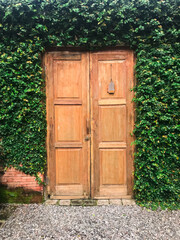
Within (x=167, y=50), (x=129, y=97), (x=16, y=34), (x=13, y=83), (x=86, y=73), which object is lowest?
(x=129, y=97)

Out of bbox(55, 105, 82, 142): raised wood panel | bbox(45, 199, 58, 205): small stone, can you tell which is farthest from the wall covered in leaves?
bbox(45, 199, 58, 205): small stone

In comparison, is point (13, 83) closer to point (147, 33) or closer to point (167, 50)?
point (147, 33)

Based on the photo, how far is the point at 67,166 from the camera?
331 centimetres

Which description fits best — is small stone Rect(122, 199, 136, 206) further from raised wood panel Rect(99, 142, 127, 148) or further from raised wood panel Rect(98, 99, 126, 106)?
raised wood panel Rect(98, 99, 126, 106)

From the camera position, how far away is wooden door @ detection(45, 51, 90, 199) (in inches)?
128

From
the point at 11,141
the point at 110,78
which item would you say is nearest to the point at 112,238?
the point at 11,141

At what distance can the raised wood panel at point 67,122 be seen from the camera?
10.8ft

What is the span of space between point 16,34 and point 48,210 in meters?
3.23

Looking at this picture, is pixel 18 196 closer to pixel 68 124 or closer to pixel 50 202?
pixel 50 202

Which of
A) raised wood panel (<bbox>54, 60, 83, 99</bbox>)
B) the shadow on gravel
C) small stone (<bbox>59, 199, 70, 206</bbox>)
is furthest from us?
raised wood panel (<bbox>54, 60, 83, 99</bbox>)

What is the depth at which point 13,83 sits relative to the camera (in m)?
3.01

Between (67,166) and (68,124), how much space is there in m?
0.84

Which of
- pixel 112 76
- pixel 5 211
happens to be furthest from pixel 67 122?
pixel 5 211

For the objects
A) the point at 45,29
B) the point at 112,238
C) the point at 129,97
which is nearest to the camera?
the point at 112,238
